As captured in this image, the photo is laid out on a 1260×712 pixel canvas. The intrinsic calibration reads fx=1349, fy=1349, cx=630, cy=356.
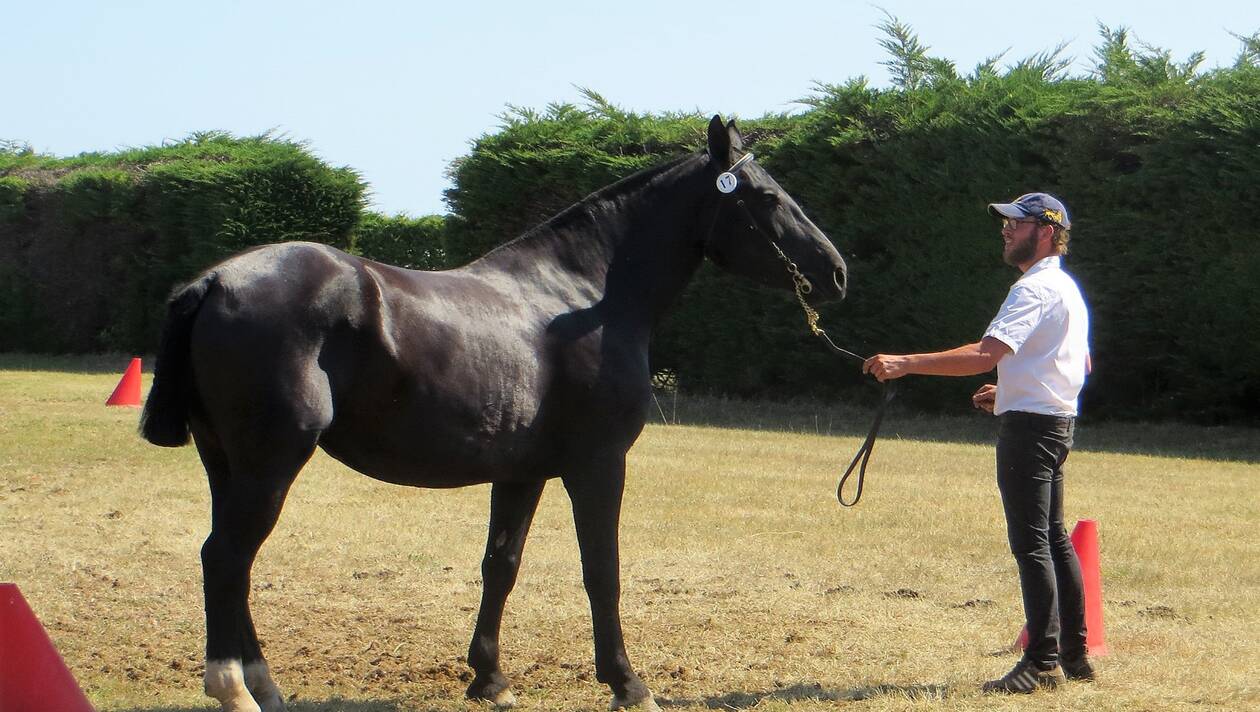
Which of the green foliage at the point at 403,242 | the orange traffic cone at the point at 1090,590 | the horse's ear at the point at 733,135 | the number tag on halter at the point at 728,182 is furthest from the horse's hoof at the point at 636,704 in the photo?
the green foliage at the point at 403,242

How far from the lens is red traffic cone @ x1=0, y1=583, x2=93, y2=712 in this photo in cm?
451

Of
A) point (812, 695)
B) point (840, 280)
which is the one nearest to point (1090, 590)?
point (812, 695)

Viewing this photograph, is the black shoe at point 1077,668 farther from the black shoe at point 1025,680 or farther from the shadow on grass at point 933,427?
the shadow on grass at point 933,427

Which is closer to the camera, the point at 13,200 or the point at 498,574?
the point at 498,574

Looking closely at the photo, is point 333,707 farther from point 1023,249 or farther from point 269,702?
point 1023,249

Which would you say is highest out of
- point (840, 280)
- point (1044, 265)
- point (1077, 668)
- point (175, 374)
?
point (1044, 265)

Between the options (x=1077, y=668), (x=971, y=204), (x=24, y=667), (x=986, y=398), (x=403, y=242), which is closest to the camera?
(x=24, y=667)

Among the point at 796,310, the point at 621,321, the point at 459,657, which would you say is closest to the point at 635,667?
the point at 459,657

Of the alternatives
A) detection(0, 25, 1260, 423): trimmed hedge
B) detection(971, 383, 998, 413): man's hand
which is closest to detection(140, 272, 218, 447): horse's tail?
detection(971, 383, 998, 413): man's hand

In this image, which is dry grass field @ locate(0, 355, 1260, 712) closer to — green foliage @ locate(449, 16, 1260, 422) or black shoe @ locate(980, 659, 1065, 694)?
black shoe @ locate(980, 659, 1065, 694)

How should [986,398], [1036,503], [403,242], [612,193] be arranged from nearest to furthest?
1. [1036,503]
2. [612,193]
3. [986,398]
4. [403,242]

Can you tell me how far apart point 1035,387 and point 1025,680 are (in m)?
1.21

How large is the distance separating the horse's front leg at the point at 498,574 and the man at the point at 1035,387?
153cm

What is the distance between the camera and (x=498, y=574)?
18.2ft
